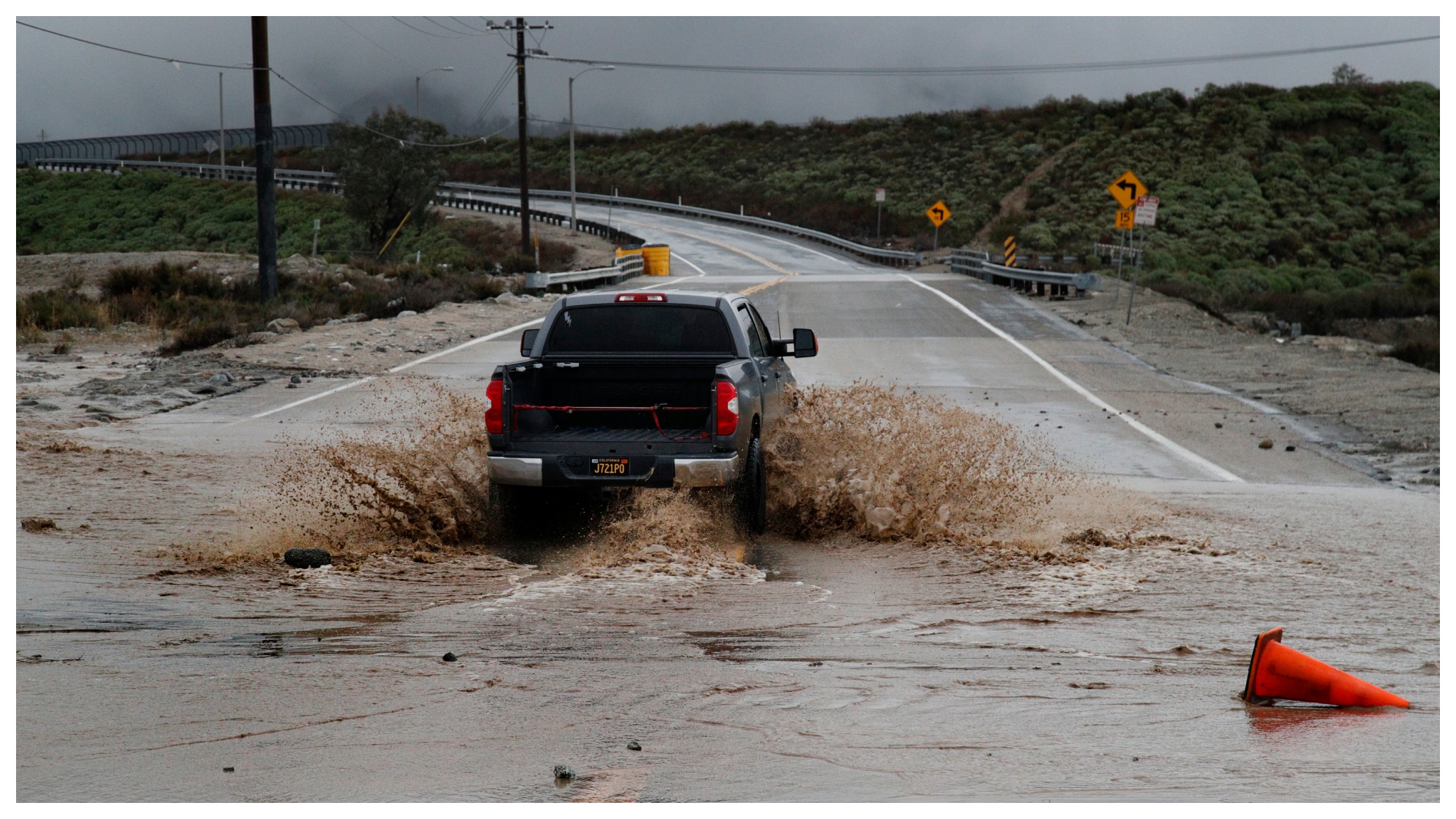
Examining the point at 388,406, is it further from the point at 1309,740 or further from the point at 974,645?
the point at 1309,740

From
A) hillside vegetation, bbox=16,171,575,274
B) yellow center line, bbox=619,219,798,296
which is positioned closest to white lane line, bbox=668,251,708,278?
yellow center line, bbox=619,219,798,296

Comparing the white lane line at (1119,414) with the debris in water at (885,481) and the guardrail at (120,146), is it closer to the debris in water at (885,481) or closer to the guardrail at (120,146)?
the debris in water at (885,481)

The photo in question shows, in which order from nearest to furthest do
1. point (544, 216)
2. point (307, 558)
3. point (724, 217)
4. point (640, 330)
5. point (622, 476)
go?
point (307, 558), point (622, 476), point (640, 330), point (544, 216), point (724, 217)

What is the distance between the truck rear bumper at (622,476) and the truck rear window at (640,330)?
1.25 meters

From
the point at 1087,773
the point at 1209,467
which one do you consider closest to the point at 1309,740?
the point at 1087,773

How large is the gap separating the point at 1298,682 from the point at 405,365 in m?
17.6

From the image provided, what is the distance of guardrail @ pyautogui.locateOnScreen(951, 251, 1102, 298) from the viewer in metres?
36.2

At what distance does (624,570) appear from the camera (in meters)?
7.58

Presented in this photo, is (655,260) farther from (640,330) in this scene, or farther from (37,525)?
(37,525)

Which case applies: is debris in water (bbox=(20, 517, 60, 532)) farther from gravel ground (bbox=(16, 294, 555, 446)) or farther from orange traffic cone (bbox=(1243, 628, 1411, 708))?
orange traffic cone (bbox=(1243, 628, 1411, 708))

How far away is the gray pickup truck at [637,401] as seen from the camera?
8.24 meters

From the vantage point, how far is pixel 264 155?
92.7ft

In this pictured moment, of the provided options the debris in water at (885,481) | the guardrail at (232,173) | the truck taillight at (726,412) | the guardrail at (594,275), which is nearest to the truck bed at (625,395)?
the truck taillight at (726,412)

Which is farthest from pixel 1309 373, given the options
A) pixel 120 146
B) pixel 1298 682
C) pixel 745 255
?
pixel 120 146
